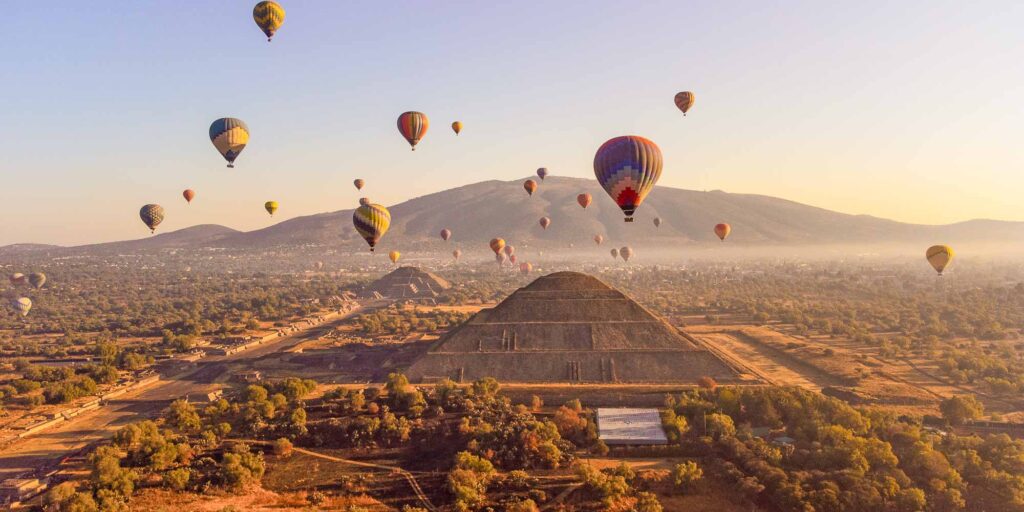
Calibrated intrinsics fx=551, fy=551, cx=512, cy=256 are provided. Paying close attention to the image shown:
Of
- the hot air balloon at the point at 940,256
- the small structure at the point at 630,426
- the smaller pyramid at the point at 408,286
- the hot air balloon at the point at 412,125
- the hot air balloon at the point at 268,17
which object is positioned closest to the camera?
the small structure at the point at 630,426

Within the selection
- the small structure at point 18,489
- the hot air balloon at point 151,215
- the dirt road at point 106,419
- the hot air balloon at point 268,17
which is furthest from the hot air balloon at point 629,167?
the hot air balloon at point 151,215

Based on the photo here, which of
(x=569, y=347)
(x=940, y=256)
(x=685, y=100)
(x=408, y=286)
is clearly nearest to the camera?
(x=569, y=347)

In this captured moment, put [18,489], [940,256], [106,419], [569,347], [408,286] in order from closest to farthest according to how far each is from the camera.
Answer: [18,489], [106,419], [569,347], [940,256], [408,286]

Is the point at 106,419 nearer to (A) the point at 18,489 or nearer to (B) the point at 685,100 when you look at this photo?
(A) the point at 18,489

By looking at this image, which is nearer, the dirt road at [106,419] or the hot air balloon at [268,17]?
the dirt road at [106,419]

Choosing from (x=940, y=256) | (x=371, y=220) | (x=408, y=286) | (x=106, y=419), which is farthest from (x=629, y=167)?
(x=408, y=286)

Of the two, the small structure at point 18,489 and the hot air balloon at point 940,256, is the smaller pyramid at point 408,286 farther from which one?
the small structure at point 18,489
